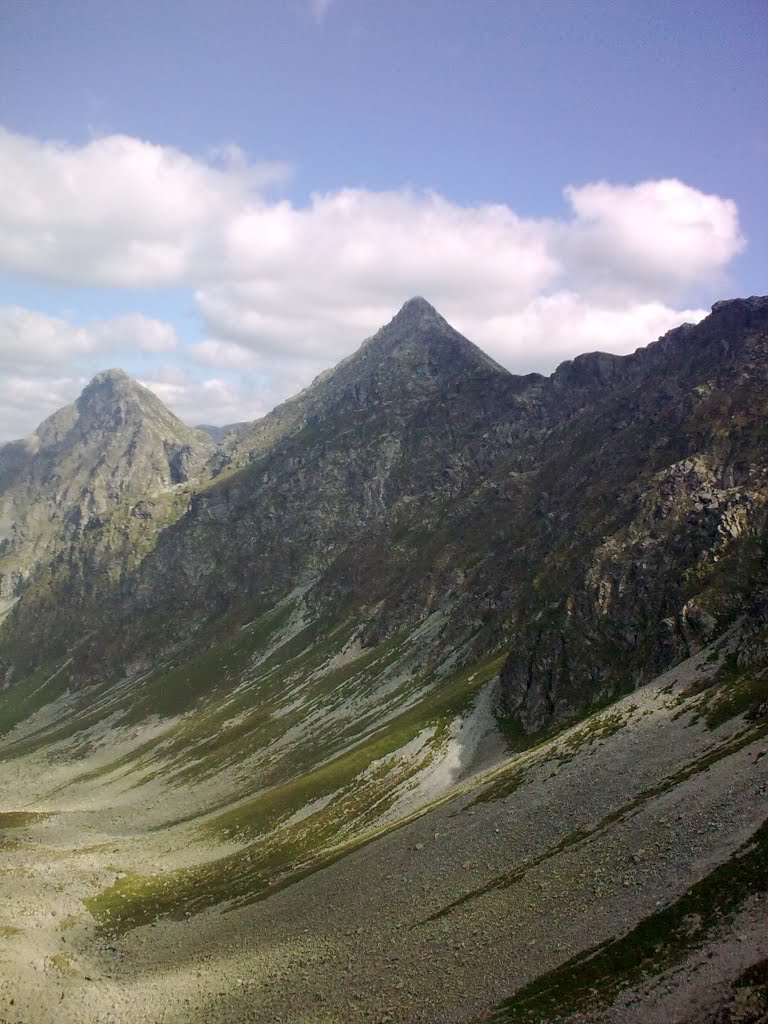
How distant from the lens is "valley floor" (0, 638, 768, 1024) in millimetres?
38875

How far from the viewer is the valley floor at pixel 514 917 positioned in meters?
38.9


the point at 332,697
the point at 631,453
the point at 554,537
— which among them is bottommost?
the point at 332,697

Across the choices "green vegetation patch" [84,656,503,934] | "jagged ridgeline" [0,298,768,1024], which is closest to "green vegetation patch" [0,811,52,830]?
"jagged ridgeline" [0,298,768,1024]

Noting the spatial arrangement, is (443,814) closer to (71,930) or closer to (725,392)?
(71,930)

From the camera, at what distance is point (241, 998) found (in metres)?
54.7

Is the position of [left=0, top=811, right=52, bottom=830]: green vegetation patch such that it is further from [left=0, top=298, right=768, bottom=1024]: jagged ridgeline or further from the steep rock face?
the steep rock face

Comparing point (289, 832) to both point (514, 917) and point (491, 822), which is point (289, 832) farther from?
point (514, 917)

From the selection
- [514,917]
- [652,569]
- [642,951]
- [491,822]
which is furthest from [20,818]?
[642,951]

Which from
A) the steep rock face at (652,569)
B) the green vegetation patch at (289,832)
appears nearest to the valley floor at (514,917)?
the green vegetation patch at (289,832)

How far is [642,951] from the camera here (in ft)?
129

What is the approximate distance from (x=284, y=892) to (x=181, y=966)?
12.7 meters

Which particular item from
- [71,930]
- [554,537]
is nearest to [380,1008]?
[71,930]

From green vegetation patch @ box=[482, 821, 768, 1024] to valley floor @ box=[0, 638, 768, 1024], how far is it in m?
0.13

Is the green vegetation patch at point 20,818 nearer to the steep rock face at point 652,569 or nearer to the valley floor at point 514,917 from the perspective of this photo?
the valley floor at point 514,917
